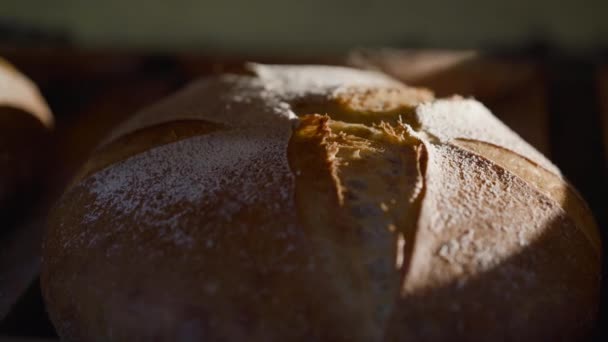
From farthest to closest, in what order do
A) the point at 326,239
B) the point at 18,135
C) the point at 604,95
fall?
the point at 604,95
the point at 18,135
the point at 326,239

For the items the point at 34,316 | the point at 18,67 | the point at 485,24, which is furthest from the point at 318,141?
the point at 485,24

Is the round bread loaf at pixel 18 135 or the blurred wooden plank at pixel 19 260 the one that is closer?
the blurred wooden plank at pixel 19 260

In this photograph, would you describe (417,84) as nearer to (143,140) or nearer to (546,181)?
(546,181)

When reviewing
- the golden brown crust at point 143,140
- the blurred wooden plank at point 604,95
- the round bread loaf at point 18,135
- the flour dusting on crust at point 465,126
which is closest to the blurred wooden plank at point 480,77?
the blurred wooden plank at point 604,95

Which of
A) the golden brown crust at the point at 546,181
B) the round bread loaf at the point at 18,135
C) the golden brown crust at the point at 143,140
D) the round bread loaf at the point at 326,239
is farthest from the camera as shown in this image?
the round bread loaf at the point at 18,135

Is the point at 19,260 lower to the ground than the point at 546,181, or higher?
lower

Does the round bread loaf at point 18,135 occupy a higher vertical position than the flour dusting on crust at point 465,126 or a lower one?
lower

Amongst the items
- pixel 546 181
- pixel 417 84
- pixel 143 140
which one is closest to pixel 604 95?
pixel 417 84

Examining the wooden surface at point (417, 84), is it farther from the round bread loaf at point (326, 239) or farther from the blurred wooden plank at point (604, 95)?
the round bread loaf at point (326, 239)
